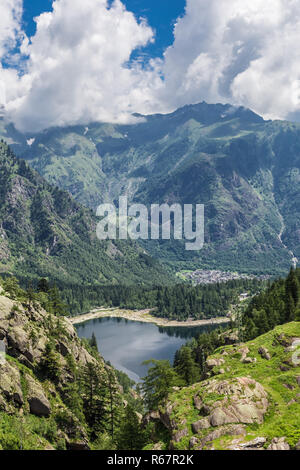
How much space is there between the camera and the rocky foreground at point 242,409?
112ft

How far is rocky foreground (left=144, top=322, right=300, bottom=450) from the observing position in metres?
34.2

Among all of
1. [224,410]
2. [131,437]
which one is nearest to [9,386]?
[131,437]

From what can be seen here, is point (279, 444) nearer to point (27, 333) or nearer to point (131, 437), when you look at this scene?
point (131, 437)

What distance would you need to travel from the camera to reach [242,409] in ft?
131

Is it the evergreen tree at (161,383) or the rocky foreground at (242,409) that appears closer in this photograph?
the rocky foreground at (242,409)

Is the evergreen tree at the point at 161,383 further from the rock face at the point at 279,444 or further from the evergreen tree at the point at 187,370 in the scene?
the rock face at the point at 279,444

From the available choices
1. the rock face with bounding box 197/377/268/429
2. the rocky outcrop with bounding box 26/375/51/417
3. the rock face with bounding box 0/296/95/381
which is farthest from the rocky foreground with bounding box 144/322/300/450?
the rock face with bounding box 0/296/95/381

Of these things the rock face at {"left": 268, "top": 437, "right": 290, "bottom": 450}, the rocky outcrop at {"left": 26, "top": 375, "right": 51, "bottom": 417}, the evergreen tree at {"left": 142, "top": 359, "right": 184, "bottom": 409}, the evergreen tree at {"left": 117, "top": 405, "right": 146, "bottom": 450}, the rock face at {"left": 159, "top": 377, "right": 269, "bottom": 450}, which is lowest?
the evergreen tree at {"left": 117, "top": 405, "right": 146, "bottom": 450}

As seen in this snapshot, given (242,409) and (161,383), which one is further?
(161,383)

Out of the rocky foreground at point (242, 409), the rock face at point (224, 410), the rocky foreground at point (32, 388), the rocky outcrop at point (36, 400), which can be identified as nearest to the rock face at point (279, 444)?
the rocky foreground at point (242, 409)

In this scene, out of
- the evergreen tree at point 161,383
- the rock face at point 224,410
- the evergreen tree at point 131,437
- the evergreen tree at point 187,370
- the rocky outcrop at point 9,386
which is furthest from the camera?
the evergreen tree at point 187,370

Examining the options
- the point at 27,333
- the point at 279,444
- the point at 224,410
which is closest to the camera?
the point at 279,444

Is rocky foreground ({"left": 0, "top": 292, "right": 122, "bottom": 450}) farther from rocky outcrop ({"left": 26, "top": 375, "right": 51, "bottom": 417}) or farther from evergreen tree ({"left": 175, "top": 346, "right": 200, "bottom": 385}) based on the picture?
evergreen tree ({"left": 175, "top": 346, "right": 200, "bottom": 385})
